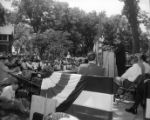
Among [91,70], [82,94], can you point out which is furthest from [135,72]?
[82,94]

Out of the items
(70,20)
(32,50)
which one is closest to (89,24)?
(70,20)

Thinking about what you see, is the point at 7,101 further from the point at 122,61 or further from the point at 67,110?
the point at 122,61

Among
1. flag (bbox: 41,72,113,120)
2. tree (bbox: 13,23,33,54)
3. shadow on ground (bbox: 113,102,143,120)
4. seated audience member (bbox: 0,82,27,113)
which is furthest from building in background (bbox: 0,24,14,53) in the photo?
flag (bbox: 41,72,113,120)

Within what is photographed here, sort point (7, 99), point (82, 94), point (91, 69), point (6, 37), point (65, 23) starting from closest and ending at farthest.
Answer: point (82, 94)
point (7, 99)
point (91, 69)
point (65, 23)
point (6, 37)

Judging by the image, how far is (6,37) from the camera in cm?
7050

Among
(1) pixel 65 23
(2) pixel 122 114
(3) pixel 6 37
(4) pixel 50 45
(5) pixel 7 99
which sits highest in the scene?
(1) pixel 65 23

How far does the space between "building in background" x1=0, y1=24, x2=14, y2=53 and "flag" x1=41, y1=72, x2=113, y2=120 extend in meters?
63.4

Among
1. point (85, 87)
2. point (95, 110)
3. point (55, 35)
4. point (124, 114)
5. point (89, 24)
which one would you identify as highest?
point (89, 24)

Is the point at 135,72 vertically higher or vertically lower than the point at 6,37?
lower

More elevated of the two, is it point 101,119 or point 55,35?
→ point 55,35

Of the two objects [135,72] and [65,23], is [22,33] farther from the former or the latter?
[135,72]

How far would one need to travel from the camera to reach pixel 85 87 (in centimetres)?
544

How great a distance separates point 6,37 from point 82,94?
67.5 metres

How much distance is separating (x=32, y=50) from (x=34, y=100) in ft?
143
